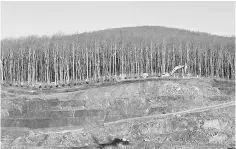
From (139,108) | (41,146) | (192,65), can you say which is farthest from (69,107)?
(192,65)

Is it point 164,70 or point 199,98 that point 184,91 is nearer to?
point 199,98

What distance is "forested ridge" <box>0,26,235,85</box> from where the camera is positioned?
3499 inches

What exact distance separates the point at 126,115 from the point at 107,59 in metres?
43.8

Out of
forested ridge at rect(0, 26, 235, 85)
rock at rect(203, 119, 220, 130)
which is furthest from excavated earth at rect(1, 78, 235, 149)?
forested ridge at rect(0, 26, 235, 85)

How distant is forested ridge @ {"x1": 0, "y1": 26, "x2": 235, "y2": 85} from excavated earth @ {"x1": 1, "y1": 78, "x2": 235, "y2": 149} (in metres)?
22.3

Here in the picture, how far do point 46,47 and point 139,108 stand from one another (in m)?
46.0

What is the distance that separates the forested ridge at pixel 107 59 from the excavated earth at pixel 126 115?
879 inches

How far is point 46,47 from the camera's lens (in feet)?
300

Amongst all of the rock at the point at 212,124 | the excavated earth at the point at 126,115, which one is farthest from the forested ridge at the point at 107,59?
the rock at the point at 212,124

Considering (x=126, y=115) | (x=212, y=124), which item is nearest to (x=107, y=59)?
(x=126, y=115)

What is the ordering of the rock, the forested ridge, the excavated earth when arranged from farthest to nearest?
the forested ridge → the rock → the excavated earth

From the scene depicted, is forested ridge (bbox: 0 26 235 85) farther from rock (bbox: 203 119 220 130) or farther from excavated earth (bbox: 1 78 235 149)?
rock (bbox: 203 119 220 130)

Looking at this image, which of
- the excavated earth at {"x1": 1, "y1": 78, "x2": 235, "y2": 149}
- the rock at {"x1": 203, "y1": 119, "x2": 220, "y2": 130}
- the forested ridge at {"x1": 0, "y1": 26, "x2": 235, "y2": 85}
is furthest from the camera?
the forested ridge at {"x1": 0, "y1": 26, "x2": 235, "y2": 85}

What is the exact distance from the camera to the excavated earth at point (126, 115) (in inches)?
1650
